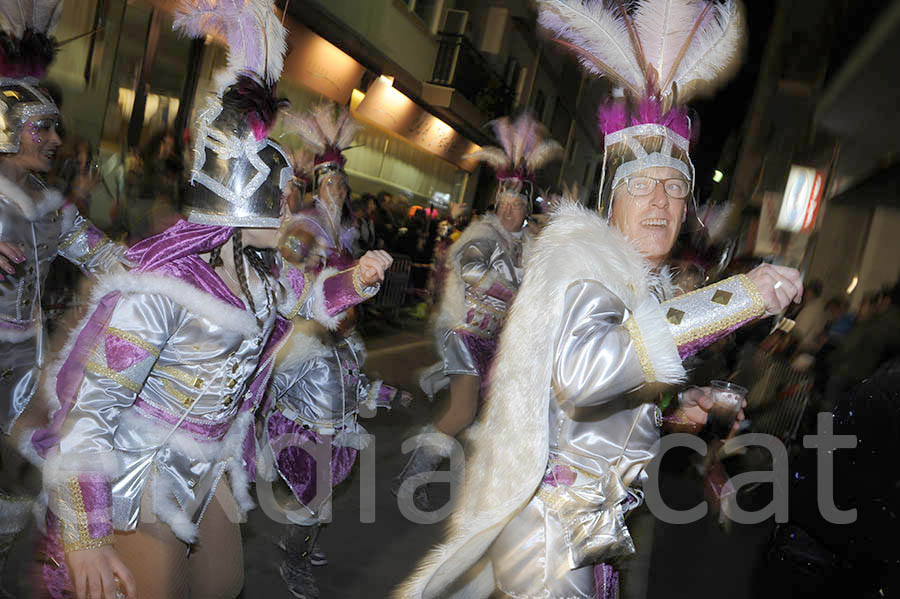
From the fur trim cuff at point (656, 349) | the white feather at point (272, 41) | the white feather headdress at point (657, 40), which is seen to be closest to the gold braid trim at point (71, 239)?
the white feather at point (272, 41)

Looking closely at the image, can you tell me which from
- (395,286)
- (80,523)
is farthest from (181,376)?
(395,286)

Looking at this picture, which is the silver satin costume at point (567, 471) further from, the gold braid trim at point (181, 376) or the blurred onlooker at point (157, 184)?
the blurred onlooker at point (157, 184)

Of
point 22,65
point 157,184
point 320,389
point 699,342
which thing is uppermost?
point 22,65

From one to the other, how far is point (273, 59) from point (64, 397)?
1364 mm

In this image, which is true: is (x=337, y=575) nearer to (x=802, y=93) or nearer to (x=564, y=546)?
(x=564, y=546)

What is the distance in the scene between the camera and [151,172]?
9.70 metres

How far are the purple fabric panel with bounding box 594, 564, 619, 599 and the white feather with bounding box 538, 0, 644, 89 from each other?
1.55 meters

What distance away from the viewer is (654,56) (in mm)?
2336

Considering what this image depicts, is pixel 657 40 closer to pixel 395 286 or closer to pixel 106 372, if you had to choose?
pixel 106 372

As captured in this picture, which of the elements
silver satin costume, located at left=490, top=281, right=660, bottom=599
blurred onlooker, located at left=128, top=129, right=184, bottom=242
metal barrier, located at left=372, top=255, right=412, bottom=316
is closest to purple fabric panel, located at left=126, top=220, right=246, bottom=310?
silver satin costume, located at left=490, top=281, right=660, bottom=599

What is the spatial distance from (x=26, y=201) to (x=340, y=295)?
1.66m

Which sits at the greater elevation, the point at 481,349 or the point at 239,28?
the point at 239,28

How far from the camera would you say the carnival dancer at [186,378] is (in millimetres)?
2035

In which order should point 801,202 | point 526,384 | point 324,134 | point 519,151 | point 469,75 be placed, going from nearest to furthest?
point 526,384, point 324,134, point 519,151, point 801,202, point 469,75
